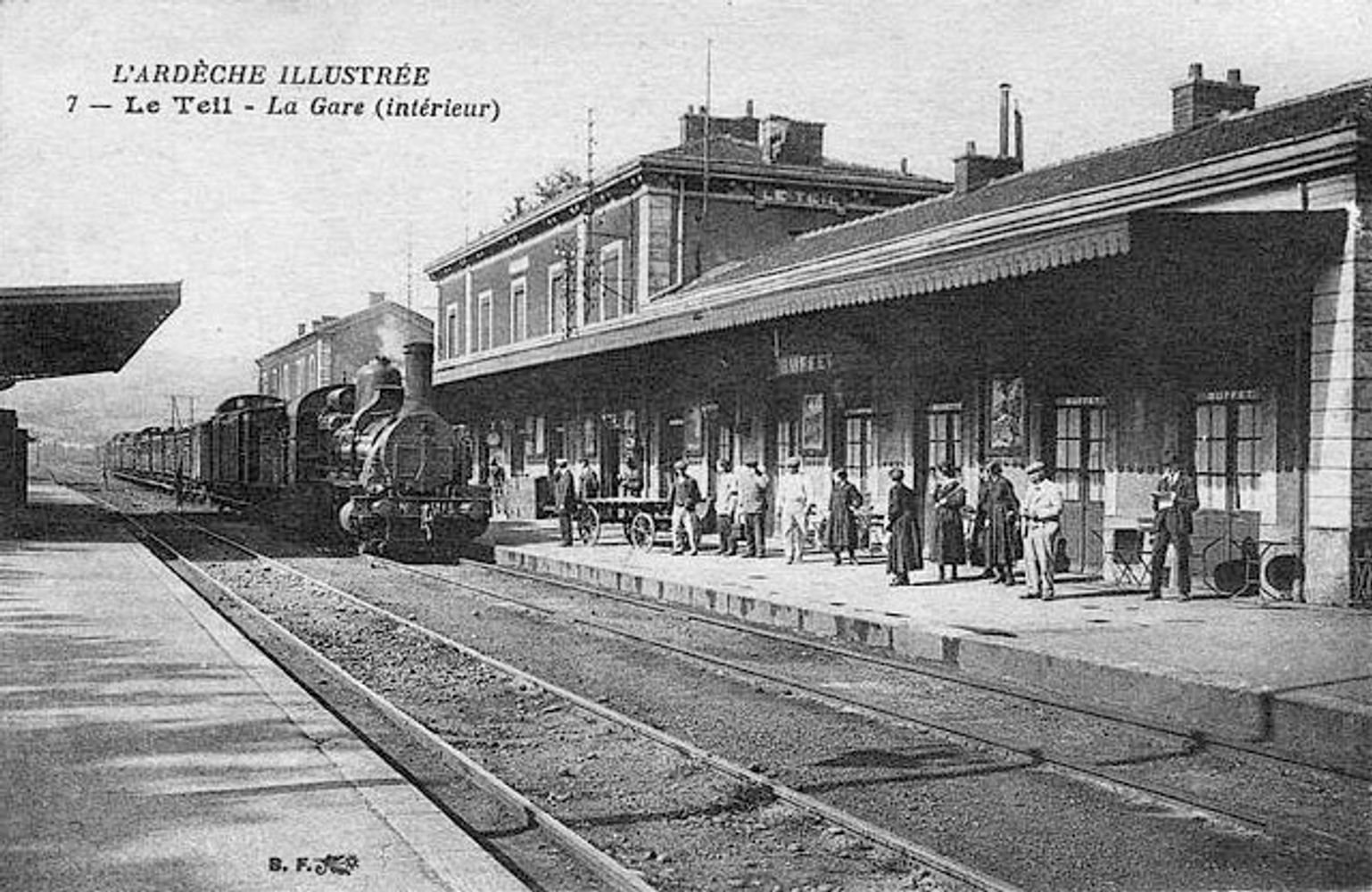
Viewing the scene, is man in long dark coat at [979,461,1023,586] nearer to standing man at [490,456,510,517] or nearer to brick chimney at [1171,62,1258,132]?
brick chimney at [1171,62,1258,132]

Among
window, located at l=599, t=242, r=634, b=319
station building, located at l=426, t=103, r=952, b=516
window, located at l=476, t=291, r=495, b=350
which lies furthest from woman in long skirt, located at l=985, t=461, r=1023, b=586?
window, located at l=476, t=291, r=495, b=350

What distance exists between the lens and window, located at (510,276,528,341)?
114ft

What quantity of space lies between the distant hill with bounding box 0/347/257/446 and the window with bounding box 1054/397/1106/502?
400ft

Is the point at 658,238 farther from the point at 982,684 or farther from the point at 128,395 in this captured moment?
the point at 128,395

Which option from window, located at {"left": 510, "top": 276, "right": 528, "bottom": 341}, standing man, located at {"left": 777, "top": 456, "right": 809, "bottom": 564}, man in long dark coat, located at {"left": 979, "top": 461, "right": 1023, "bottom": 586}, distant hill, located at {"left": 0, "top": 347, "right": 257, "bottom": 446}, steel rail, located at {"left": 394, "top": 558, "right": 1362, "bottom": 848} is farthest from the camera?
distant hill, located at {"left": 0, "top": 347, "right": 257, "bottom": 446}

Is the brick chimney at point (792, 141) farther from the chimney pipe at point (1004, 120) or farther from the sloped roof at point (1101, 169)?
the chimney pipe at point (1004, 120)

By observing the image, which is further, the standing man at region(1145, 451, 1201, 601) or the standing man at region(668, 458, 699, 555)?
the standing man at region(668, 458, 699, 555)

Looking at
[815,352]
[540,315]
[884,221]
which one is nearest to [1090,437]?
[815,352]

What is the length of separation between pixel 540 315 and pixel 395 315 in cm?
2718

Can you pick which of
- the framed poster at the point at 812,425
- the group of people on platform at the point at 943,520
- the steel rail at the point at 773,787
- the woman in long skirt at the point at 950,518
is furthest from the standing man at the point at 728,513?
the steel rail at the point at 773,787

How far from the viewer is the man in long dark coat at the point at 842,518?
1609 cm

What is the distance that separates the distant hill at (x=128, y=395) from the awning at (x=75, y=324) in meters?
105

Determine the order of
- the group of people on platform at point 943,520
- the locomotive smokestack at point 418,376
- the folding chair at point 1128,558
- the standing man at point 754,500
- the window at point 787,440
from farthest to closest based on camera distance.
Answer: the window at point 787,440 → the locomotive smokestack at point 418,376 → the standing man at point 754,500 → the folding chair at point 1128,558 → the group of people on platform at point 943,520

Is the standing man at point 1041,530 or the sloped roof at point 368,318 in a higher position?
the sloped roof at point 368,318
